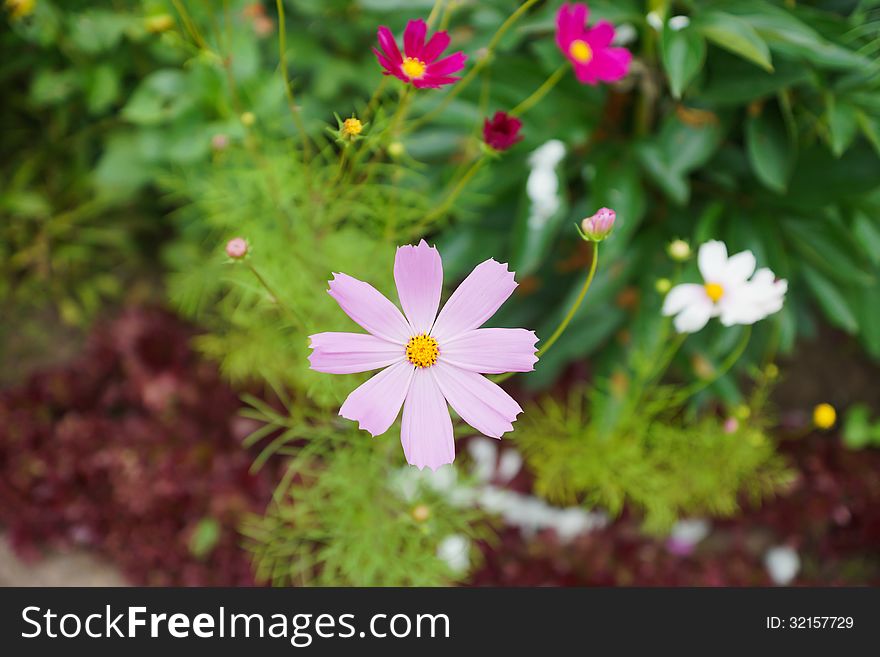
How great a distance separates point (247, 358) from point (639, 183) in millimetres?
723

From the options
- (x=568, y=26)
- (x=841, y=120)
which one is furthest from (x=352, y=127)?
(x=841, y=120)

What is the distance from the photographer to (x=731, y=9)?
1.00 m

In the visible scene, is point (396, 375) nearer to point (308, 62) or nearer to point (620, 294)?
point (620, 294)

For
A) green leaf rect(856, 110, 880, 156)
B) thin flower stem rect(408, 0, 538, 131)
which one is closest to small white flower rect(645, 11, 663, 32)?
thin flower stem rect(408, 0, 538, 131)

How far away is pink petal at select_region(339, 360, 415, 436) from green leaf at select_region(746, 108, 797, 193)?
662 millimetres

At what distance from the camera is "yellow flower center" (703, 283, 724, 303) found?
838 mm

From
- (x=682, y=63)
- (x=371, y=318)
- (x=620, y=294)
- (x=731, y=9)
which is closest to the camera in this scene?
(x=371, y=318)

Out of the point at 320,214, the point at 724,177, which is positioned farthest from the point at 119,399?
the point at 724,177

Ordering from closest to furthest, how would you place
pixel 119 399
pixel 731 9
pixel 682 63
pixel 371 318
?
pixel 371 318 < pixel 682 63 < pixel 731 9 < pixel 119 399

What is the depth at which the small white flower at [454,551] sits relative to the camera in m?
1.21

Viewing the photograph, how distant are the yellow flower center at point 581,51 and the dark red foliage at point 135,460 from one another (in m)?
0.89

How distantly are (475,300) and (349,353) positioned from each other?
11cm

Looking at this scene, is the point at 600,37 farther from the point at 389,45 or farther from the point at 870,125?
the point at 870,125

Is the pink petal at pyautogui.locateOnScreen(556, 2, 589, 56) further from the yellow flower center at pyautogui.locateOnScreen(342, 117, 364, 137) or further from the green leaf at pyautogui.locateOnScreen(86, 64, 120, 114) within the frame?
the green leaf at pyautogui.locateOnScreen(86, 64, 120, 114)
